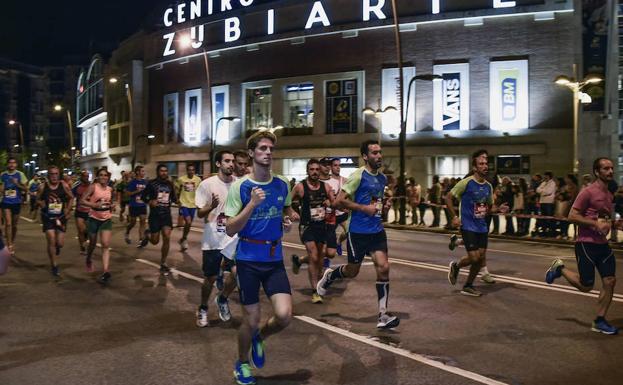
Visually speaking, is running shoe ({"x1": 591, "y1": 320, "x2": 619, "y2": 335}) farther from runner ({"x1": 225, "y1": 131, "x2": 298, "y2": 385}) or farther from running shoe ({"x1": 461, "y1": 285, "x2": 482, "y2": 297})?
runner ({"x1": 225, "y1": 131, "x2": 298, "y2": 385})

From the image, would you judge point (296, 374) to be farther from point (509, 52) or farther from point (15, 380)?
point (509, 52)

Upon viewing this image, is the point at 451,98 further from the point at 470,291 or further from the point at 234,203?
the point at 234,203

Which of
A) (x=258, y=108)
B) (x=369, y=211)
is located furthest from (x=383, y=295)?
(x=258, y=108)

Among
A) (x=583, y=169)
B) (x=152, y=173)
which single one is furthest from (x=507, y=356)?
(x=152, y=173)

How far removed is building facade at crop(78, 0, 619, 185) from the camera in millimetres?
33531

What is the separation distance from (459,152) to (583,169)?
21.7ft

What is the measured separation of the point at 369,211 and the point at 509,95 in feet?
98.4

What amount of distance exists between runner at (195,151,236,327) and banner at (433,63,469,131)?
29.9 m

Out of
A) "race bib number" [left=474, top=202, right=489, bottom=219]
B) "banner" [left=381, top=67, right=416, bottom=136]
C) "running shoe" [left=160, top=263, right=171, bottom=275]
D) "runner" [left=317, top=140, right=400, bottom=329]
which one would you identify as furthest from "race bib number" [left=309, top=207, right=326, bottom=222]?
"banner" [left=381, top=67, right=416, bottom=136]

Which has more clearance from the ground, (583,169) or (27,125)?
(27,125)

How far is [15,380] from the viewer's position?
5.00 metres

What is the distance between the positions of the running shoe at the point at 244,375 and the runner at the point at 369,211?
2.25 metres

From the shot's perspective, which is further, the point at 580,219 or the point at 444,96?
the point at 444,96

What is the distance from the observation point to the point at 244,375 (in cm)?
480
